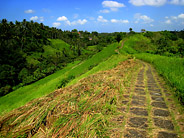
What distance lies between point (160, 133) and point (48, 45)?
87.4 m

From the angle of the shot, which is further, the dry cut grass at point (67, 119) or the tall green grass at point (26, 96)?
the tall green grass at point (26, 96)

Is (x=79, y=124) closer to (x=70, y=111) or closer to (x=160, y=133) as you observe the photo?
(x=70, y=111)

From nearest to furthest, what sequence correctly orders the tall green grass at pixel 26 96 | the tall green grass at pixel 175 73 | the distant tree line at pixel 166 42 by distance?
the tall green grass at pixel 175 73, the tall green grass at pixel 26 96, the distant tree line at pixel 166 42

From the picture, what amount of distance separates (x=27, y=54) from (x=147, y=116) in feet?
231

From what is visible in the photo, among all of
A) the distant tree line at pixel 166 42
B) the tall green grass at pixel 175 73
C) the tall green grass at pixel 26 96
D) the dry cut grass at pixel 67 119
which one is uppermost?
the distant tree line at pixel 166 42

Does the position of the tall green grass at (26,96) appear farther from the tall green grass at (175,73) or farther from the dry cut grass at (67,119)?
the tall green grass at (175,73)

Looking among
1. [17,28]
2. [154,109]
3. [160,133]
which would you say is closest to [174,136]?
[160,133]

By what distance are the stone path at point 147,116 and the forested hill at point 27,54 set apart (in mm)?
29899

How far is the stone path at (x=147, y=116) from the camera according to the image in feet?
6.58

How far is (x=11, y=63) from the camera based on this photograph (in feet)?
162

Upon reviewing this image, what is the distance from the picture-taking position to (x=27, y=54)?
64.0 m

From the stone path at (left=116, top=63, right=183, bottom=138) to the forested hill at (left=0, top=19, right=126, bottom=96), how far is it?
1177 inches

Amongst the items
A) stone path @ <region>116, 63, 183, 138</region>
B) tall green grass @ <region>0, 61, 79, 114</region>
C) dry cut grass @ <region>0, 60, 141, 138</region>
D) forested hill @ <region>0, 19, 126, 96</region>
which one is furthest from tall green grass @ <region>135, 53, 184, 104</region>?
forested hill @ <region>0, 19, 126, 96</region>

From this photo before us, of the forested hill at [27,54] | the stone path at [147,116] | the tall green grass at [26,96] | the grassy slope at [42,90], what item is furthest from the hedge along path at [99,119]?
the forested hill at [27,54]
